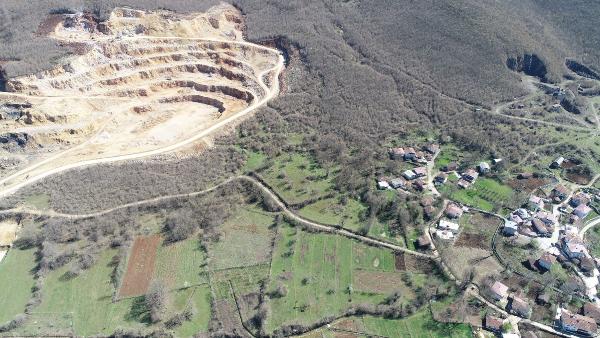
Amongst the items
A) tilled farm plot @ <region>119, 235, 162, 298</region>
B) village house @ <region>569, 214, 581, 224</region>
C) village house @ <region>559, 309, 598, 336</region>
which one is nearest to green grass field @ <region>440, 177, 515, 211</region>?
village house @ <region>569, 214, 581, 224</region>

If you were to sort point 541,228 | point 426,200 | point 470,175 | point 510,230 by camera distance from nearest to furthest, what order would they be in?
point 510,230 < point 541,228 < point 426,200 < point 470,175

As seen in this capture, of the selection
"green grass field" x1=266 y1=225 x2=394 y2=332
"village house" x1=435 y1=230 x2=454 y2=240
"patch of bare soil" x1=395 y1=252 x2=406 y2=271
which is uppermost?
"village house" x1=435 y1=230 x2=454 y2=240

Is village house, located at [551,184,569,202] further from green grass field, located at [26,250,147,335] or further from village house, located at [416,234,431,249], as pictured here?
green grass field, located at [26,250,147,335]

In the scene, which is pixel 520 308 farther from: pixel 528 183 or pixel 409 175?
pixel 528 183

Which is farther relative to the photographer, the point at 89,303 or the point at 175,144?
the point at 175,144

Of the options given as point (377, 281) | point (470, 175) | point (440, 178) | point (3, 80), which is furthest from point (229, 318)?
point (3, 80)

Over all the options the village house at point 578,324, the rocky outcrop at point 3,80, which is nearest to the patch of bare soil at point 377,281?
the village house at point 578,324

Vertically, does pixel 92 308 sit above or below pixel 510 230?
below
